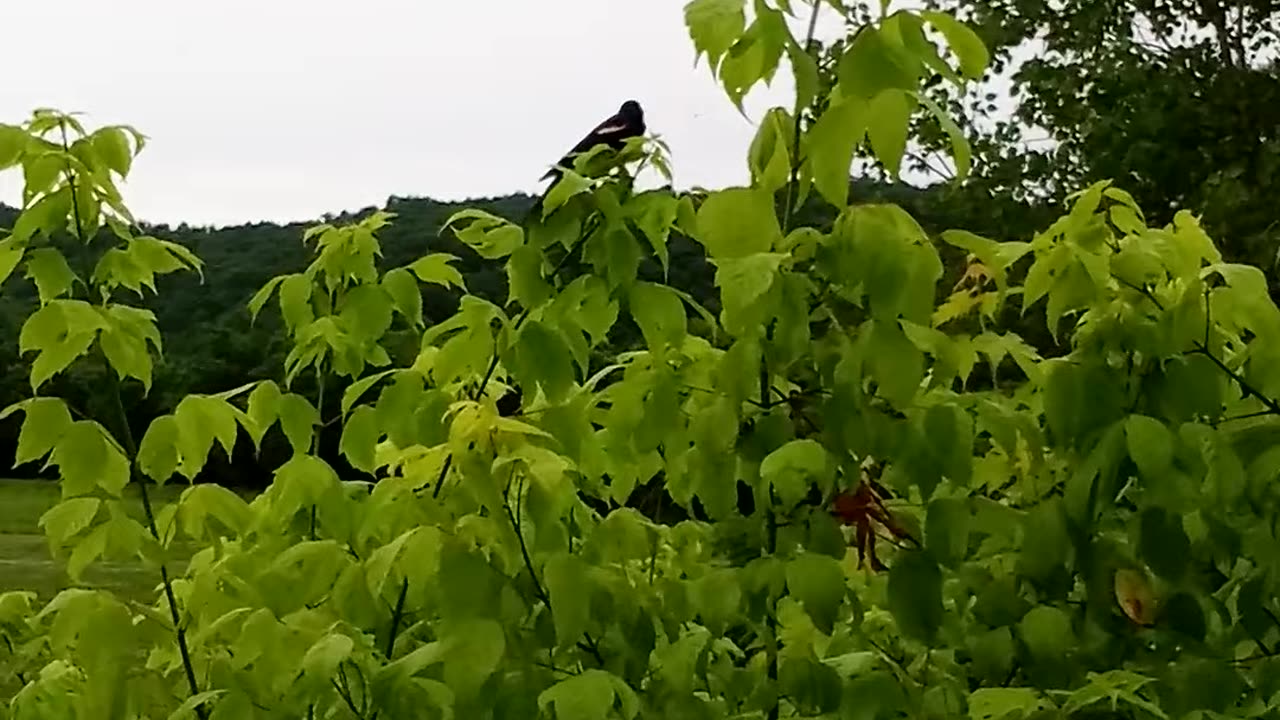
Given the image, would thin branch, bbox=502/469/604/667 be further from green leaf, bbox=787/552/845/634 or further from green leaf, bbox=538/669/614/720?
green leaf, bbox=787/552/845/634

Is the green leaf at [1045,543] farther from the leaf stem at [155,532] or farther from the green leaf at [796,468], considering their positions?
the leaf stem at [155,532]

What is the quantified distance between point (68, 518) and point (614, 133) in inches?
25.1

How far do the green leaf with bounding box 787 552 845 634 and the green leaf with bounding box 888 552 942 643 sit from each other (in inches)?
3.1

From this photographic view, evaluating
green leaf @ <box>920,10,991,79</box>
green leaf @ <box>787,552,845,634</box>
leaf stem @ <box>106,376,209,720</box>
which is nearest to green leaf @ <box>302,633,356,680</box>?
leaf stem @ <box>106,376,209,720</box>

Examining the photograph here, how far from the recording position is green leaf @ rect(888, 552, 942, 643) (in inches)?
50.2

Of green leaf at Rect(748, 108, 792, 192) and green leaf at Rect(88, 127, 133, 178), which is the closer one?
green leaf at Rect(748, 108, 792, 192)

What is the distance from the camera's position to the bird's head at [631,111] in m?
1.64

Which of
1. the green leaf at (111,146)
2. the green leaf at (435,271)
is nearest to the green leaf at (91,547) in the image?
the green leaf at (111,146)

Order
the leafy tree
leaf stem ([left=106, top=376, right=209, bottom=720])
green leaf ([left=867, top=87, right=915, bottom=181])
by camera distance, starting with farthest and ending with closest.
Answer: the leafy tree, leaf stem ([left=106, top=376, right=209, bottom=720]), green leaf ([left=867, top=87, right=915, bottom=181])

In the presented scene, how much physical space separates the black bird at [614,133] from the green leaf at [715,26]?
0.23 m

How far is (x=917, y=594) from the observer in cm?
128

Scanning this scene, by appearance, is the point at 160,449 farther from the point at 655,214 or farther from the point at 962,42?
the point at 962,42

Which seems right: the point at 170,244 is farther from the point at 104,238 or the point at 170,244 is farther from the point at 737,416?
the point at 737,416

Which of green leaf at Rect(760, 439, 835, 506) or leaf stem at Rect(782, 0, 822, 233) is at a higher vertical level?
leaf stem at Rect(782, 0, 822, 233)
